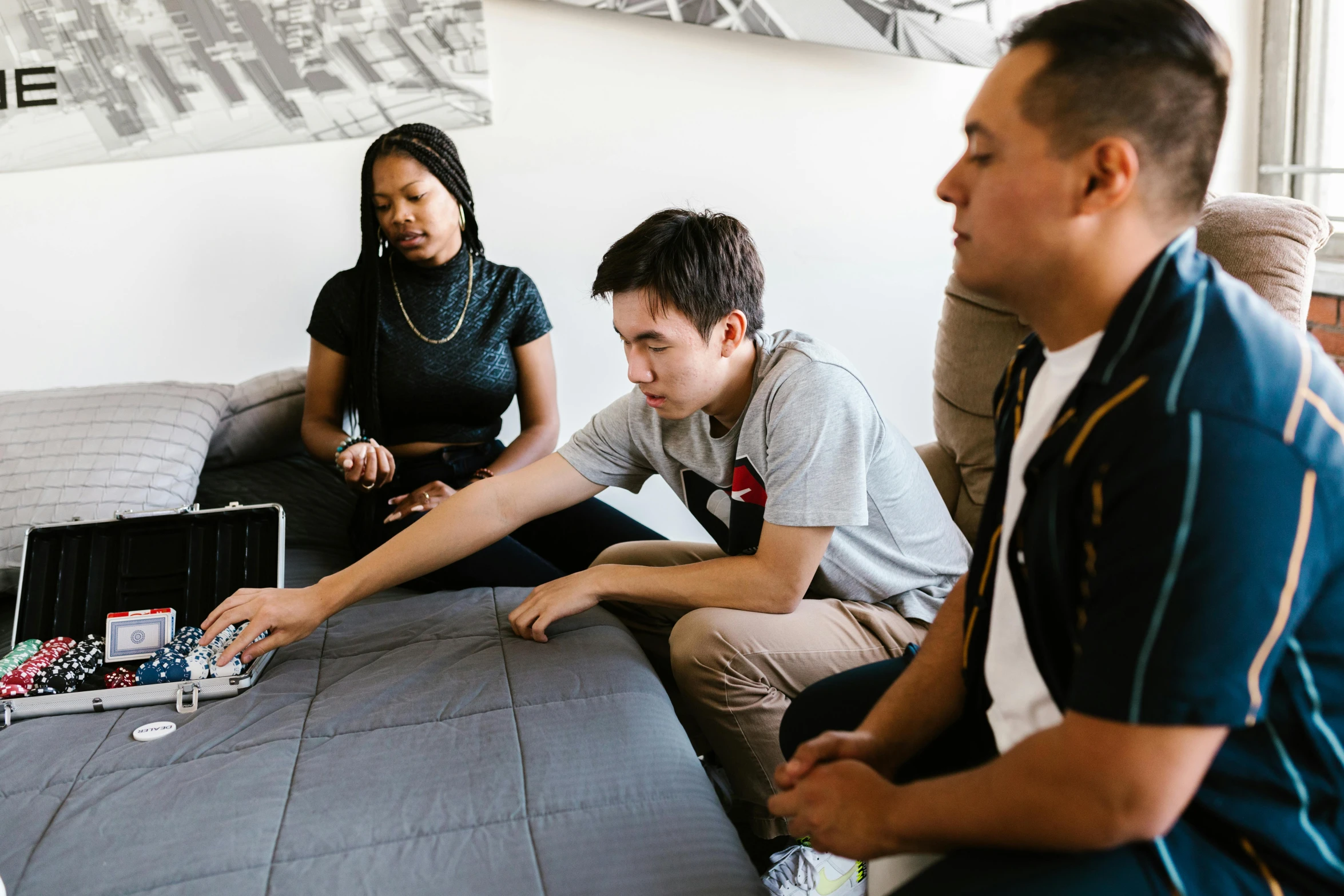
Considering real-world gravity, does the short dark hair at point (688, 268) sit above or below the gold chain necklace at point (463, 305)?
above

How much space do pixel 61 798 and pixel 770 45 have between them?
2.07 metres

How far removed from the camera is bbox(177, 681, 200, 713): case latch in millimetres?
1302

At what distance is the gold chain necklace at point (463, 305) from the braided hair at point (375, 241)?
2 centimetres

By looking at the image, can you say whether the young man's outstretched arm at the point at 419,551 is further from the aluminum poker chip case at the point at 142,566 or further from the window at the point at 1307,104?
the window at the point at 1307,104

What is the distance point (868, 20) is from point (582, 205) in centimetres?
80

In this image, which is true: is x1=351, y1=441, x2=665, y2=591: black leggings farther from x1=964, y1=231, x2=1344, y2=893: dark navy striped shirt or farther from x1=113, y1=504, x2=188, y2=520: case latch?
x1=964, y1=231, x2=1344, y2=893: dark navy striped shirt

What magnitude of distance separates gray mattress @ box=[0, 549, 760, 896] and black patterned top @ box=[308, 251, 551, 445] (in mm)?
684

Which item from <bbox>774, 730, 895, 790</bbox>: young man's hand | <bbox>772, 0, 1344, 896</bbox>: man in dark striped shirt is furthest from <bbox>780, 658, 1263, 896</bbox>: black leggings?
<bbox>774, 730, 895, 790</bbox>: young man's hand

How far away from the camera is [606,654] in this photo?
1.36 m

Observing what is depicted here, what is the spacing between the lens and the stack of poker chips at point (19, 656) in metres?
1.36

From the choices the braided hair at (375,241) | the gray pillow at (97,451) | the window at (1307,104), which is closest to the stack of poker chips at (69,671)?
the gray pillow at (97,451)

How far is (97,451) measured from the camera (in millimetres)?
1824

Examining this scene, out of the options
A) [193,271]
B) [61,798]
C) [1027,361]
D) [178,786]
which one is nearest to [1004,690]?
[1027,361]

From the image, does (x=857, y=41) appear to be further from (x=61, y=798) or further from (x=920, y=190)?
(x=61, y=798)
